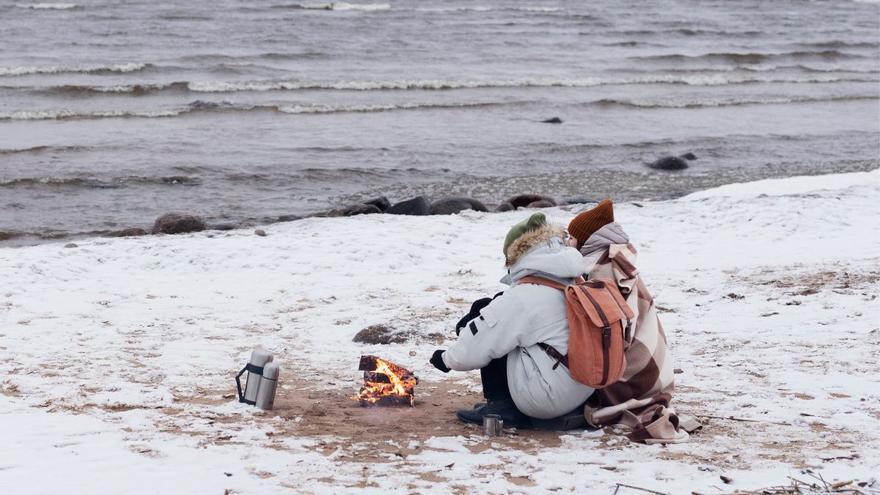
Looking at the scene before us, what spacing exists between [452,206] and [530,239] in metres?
8.79

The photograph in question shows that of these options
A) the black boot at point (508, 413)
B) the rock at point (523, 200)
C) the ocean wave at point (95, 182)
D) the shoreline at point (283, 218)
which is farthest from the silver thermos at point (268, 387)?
the ocean wave at point (95, 182)

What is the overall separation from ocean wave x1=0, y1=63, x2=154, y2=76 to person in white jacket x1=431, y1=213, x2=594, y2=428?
24055 mm

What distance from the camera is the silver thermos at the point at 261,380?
21.0 feet

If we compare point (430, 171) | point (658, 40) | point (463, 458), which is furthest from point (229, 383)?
point (658, 40)

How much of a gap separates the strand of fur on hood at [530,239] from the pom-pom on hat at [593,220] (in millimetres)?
334

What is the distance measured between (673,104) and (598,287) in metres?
22.1

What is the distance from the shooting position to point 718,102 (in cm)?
2764

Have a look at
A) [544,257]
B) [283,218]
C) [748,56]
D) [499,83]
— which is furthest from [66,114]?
[748,56]

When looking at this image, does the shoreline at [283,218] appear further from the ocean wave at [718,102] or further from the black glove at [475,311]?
the ocean wave at [718,102]

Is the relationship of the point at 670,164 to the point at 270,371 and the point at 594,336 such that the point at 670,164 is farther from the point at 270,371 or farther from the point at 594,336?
the point at 594,336

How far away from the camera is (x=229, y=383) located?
723cm

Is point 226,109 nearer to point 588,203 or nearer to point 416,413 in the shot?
point 588,203

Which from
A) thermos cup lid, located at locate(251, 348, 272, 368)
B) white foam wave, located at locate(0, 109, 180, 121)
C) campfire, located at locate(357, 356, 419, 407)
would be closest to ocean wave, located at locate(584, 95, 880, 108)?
white foam wave, located at locate(0, 109, 180, 121)

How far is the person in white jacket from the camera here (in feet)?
18.9
